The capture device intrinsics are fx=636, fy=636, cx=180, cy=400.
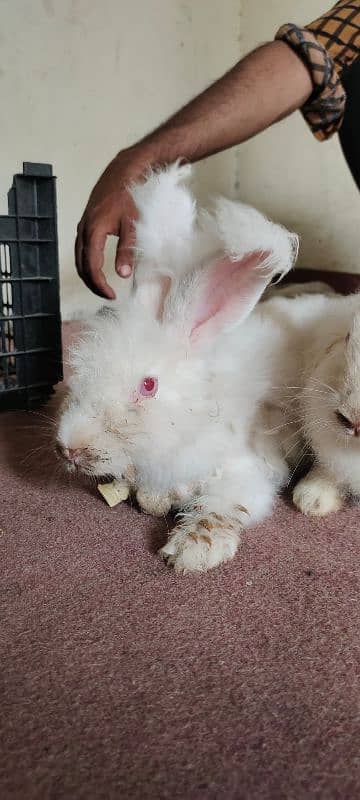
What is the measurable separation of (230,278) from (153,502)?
39 cm

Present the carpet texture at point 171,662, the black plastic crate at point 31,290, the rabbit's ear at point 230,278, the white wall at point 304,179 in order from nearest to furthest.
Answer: the carpet texture at point 171,662
the rabbit's ear at point 230,278
the black plastic crate at point 31,290
the white wall at point 304,179

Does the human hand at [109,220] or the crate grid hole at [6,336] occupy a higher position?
the human hand at [109,220]

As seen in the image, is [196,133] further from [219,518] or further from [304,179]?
[304,179]

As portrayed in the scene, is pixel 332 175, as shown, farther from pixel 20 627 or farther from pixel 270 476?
pixel 20 627

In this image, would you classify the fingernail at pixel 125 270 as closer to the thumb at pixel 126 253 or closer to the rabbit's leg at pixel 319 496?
the thumb at pixel 126 253

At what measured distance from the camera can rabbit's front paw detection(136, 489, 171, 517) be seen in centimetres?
106

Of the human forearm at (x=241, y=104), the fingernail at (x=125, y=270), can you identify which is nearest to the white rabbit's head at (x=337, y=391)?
the fingernail at (x=125, y=270)

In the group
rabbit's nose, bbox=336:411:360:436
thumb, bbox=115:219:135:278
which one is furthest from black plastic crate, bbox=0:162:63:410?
rabbit's nose, bbox=336:411:360:436

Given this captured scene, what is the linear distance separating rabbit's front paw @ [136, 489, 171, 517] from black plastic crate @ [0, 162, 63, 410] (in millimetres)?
578

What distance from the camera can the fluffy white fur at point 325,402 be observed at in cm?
94

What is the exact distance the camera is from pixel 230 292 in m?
1.00

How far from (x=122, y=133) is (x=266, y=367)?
5.63 feet

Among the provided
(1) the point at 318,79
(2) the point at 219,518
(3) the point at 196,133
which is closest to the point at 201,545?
(2) the point at 219,518

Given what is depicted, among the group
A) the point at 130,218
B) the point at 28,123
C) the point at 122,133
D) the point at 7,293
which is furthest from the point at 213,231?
the point at 122,133
